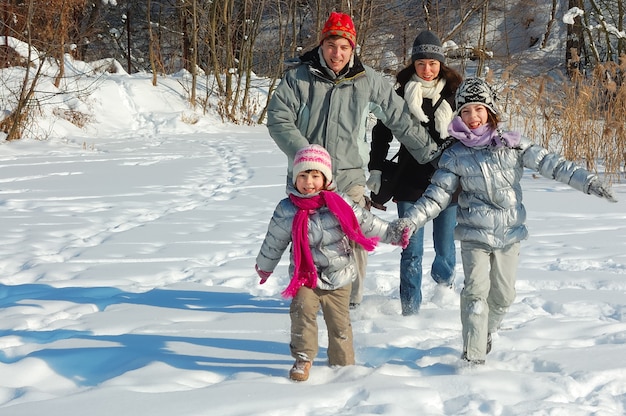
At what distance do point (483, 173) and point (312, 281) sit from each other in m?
0.84

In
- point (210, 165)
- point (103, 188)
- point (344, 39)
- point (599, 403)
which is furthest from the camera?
point (210, 165)

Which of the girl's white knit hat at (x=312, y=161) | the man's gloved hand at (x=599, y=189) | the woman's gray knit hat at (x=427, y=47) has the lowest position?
the man's gloved hand at (x=599, y=189)

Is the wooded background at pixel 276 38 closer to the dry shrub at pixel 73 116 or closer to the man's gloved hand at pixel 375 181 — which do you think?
the dry shrub at pixel 73 116

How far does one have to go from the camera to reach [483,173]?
3.01 m

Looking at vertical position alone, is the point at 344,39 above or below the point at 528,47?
below

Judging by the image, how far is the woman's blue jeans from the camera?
381 centimetres

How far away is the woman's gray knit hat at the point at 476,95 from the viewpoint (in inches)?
118

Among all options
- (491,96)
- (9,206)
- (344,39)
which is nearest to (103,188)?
(9,206)

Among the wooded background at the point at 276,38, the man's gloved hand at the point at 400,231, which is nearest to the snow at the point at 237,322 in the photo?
the man's gloved hand at the point at 400,231

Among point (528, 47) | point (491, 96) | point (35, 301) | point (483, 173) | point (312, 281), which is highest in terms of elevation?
point (528, 47)

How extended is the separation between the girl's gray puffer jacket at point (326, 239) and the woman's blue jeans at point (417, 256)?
0.82m

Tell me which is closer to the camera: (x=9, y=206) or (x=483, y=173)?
(x=483, y=173)

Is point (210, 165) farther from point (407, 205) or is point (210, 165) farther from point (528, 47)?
point (528, 47)

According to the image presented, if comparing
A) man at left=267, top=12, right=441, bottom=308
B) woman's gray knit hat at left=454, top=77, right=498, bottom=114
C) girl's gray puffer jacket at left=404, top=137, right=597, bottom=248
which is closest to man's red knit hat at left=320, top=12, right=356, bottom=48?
man at left=267, top=12, right=441, bottom=308
